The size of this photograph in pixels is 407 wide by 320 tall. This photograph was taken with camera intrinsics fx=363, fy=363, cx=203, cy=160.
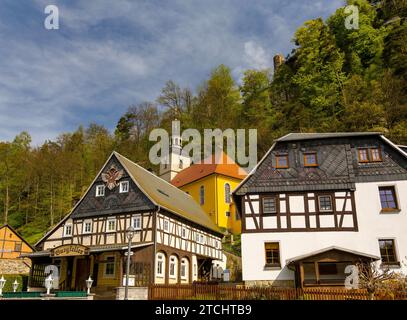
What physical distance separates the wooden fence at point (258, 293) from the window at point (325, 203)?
19.8 ft

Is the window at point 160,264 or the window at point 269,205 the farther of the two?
the window at point 160,264

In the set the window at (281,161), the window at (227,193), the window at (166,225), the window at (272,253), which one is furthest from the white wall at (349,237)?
the window at (227,193)

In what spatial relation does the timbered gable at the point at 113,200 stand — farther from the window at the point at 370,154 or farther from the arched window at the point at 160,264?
the window at the point at 370,154

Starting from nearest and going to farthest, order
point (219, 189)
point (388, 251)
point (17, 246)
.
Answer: point (388, 251) → point (17, 246) → point (219, 189)

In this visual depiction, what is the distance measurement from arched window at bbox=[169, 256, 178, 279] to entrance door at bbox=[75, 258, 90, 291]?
5551mm

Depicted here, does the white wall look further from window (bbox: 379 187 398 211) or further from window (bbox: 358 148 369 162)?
window (bbox: 358 148 369 162)

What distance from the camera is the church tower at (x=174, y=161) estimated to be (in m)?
58.8

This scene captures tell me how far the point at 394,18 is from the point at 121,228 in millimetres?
41788

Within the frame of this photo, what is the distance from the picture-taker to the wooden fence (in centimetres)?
1353

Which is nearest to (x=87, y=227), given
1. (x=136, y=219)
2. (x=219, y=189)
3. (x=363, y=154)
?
(x=136, y=219)

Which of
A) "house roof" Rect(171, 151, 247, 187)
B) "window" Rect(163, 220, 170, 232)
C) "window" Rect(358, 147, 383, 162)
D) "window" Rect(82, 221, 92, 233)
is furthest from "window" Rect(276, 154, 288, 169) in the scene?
"house roof" Rect(171, 151, 247, 187)

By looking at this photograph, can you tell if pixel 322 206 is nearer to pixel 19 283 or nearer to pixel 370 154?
pixel 370 154

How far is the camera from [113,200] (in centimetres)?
2522

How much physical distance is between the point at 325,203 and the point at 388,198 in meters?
3.32
